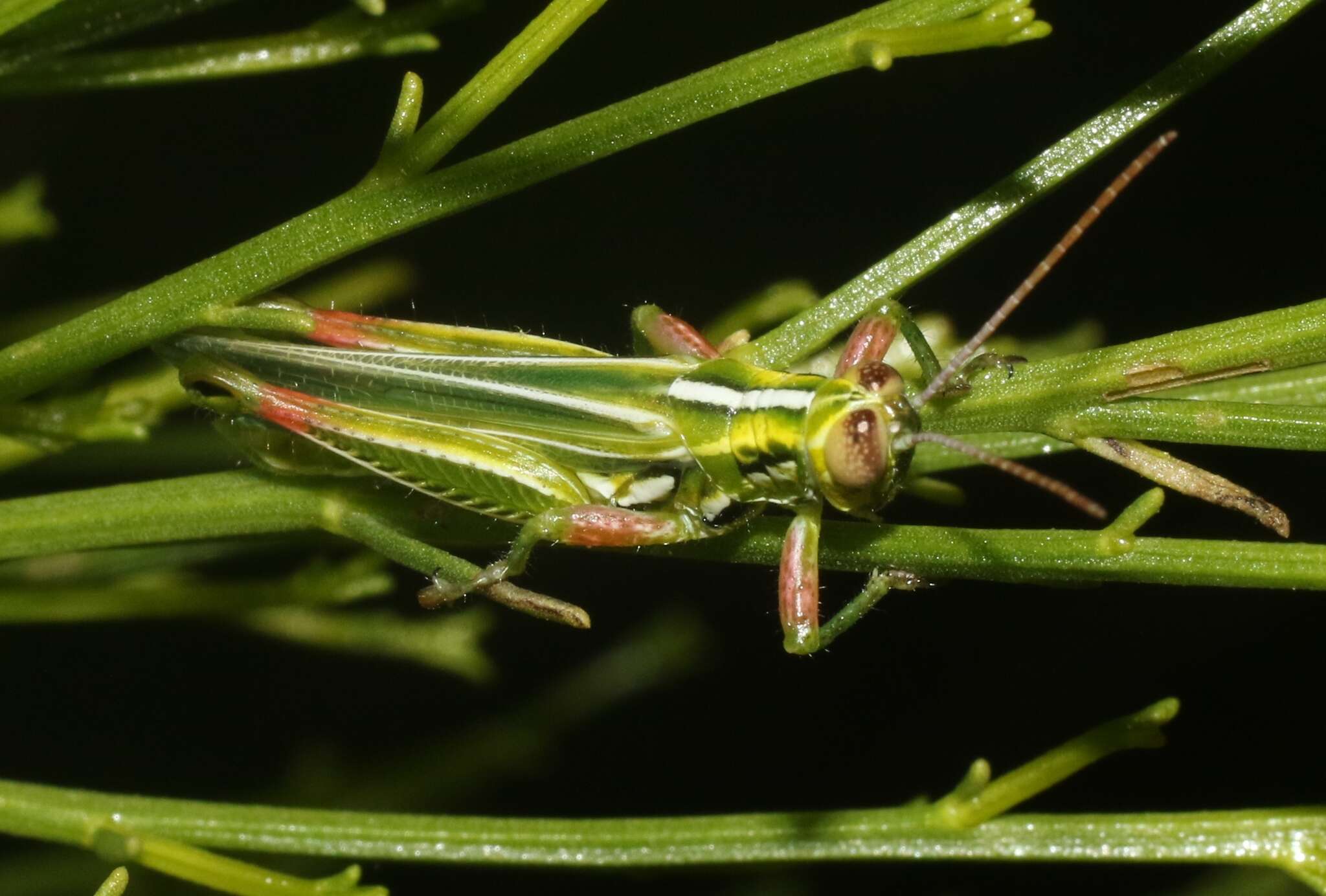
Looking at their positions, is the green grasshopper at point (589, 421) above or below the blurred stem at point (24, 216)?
below

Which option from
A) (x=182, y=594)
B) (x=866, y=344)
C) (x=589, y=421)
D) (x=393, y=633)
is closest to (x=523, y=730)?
(x=393, y=633)

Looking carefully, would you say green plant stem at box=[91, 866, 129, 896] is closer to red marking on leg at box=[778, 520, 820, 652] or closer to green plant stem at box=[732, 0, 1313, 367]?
red marking on leg at box=[778, 520, 820, 652]

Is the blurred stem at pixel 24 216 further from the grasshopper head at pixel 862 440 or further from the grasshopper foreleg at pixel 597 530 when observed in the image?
the grasshopper head at pixel 862 440

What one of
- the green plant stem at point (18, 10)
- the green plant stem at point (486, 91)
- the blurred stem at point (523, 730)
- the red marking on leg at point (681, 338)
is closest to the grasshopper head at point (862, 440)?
the red marking on leg at point (681, 338)

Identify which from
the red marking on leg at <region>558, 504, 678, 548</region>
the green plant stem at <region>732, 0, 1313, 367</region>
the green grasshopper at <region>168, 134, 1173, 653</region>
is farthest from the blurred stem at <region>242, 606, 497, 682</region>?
the green plant stem at <region>732, 0, 1313, 367</region>

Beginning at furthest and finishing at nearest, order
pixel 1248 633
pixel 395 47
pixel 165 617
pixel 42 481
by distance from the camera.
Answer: pixel 1248 633
pixel 42 481
pixel 165 617
pixel 395 47

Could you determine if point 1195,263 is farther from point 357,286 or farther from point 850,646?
point 357,286

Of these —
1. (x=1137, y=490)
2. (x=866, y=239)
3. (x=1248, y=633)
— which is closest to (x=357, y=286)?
(x=866, y=239)
